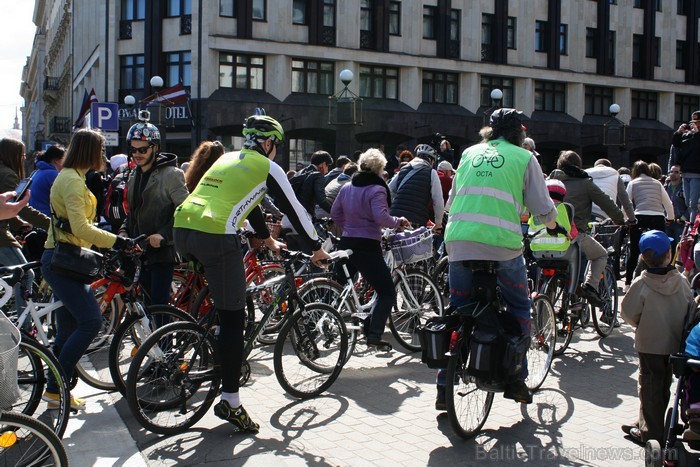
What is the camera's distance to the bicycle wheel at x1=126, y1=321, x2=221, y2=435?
512 centimetres

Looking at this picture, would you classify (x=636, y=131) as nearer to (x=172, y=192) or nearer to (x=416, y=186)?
(x=416, y=186)

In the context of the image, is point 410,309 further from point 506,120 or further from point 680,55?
point 680,55

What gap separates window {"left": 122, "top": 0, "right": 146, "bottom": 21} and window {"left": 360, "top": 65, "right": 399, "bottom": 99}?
10912 millimetres

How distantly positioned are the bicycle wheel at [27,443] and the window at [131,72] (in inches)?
1372

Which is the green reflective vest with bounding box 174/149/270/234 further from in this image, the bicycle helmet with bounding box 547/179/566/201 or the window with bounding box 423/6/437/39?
the window with bounding box 423/6/437/39

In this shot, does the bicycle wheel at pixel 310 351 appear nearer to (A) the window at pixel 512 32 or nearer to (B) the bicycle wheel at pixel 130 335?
(B) the bicycle wheel at pixel 130 335

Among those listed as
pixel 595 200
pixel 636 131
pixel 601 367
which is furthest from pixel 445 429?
pixel 636 131

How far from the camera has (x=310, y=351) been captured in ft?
20.6

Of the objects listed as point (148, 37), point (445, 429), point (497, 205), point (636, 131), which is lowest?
point (445, 429)

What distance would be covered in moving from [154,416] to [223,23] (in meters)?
32.2

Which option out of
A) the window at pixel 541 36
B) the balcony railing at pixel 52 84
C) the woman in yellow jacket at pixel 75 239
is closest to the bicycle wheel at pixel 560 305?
the woman in yellow jacket at pixel 75 239

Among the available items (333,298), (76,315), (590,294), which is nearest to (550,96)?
(590,294)

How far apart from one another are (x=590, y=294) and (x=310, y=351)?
350 centimetres

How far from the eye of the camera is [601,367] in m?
7.45
